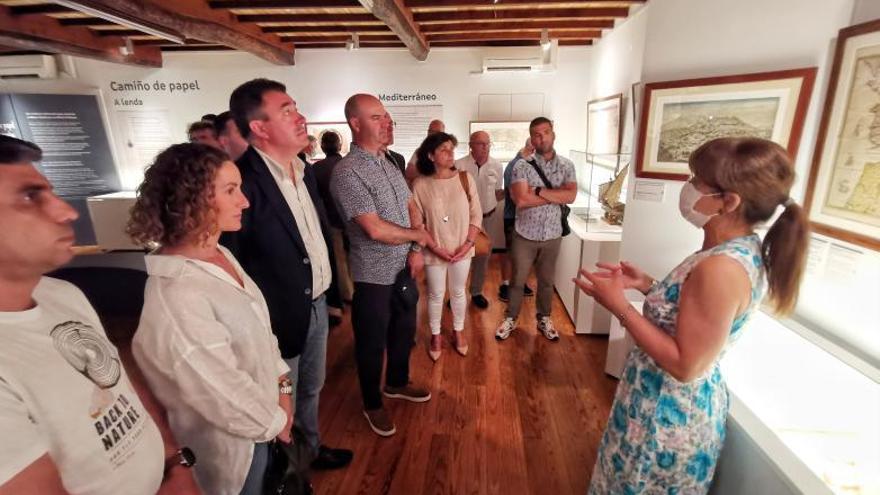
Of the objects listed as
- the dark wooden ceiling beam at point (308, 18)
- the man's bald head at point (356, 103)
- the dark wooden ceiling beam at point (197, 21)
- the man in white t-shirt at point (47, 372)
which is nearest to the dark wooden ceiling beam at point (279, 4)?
the dark wooden ceiling beam at point (197, 21)

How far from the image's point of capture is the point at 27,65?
5.42 meters

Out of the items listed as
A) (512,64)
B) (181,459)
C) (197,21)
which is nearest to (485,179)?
(512,64)

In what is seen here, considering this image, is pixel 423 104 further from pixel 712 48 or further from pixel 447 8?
pixel 712 48

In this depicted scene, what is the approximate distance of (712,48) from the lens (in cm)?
195

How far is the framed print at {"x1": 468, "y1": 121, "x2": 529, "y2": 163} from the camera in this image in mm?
5414

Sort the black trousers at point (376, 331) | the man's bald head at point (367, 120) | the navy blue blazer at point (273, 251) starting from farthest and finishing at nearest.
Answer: the black trousers at point (376, 331) < the man's bald head at point (367, 120) < the navy blue blazer at point (273, 251)

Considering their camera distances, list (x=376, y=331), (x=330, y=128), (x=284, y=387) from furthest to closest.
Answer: (x=330, y=128) < (x=376, y=331) < (x=284, y=387)

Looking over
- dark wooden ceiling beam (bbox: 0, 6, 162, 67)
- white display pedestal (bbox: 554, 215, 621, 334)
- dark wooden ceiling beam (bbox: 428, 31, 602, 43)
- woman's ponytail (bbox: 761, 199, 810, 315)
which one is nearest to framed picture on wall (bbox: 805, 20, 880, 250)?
woman's ponytail (bbox: 761, 199, 810, 315)

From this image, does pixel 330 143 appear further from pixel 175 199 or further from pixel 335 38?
pixel 175 199

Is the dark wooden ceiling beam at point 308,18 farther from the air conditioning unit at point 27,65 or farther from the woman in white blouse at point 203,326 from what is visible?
the woman in white blouse at point 203,326

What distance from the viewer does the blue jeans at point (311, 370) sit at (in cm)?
175

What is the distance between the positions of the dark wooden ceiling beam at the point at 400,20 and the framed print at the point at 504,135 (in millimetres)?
1241

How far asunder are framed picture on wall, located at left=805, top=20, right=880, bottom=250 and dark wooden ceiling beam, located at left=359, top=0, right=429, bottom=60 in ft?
9.37

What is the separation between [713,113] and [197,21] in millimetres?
4302
